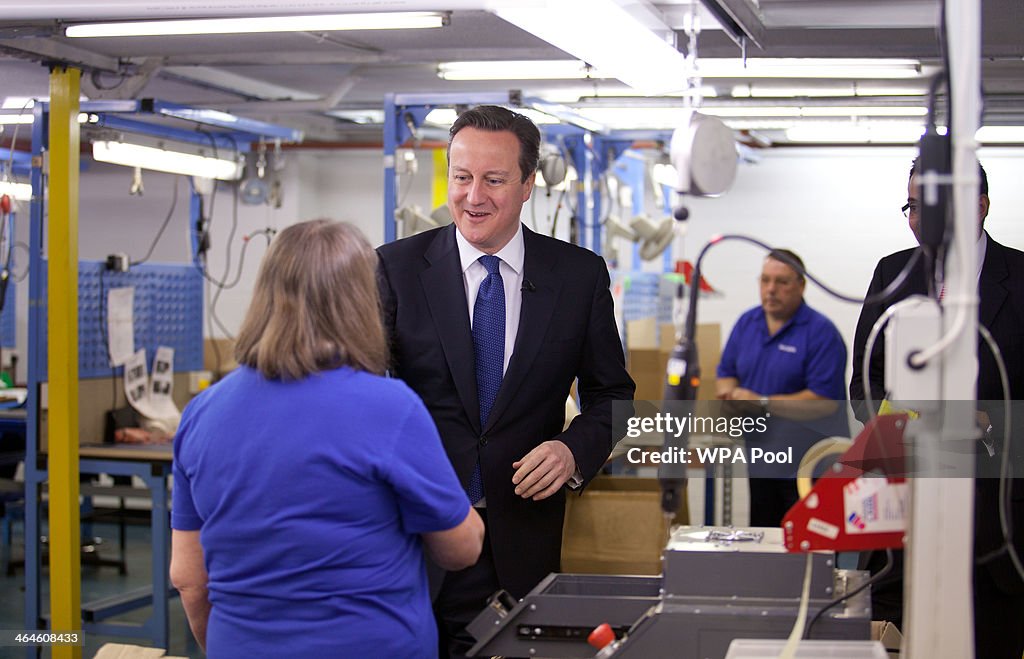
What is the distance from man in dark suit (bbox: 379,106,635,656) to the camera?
245cm

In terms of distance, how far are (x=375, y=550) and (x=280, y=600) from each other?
0.15 metres

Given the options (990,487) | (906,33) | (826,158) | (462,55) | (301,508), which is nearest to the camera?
(301,508)

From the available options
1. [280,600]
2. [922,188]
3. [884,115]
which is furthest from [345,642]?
[884,115]

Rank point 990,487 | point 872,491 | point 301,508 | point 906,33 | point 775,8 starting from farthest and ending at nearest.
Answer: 1. point 906,33
2. point 775,8
3. point 990,487
4. point 301,508
5. point 872,491

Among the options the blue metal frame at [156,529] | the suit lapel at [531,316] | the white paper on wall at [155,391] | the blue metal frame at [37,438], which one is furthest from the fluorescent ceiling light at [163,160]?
the suit lapel at [531,316]

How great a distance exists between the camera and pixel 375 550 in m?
1.74

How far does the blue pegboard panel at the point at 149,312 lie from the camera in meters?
5.36

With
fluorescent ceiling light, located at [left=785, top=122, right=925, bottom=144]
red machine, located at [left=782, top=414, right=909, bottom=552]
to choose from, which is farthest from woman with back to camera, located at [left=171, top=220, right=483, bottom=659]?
fluorescent ceiling light, located at [left=785, top=122, right=925, bottom=144]

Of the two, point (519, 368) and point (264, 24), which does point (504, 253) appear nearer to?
point (519, 368)

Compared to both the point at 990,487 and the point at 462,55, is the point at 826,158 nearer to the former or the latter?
the point at 462,55

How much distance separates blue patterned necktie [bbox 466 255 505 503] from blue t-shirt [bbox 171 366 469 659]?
710mm

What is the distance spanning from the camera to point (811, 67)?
15.6 ft

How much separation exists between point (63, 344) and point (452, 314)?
2409 millimetres

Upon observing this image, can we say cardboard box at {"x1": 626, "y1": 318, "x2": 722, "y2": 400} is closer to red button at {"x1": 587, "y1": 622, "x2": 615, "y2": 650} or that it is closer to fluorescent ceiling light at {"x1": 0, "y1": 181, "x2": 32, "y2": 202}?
fluorescent ceiling light at {"x1": 0, "y1": 181, "x2": 32, "y2": 202}
